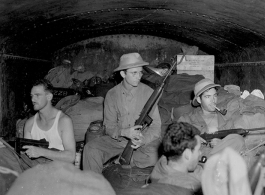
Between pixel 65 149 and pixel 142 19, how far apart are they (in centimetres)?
306

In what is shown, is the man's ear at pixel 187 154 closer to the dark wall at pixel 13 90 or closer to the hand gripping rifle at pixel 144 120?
the hand gripping rifle at pixel 144 120

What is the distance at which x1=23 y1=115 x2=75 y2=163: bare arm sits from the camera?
113 inches

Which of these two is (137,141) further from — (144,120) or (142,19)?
(142,19)

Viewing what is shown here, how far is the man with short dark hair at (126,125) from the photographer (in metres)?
3.77

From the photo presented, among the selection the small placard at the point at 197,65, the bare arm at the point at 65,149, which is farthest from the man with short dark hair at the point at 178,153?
the small placard at the point at 197,65

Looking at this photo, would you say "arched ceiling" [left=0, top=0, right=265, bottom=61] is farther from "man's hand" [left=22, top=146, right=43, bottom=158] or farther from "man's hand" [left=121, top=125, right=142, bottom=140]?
"man's hand" [left=121, top=125, right=142, bottom=140]

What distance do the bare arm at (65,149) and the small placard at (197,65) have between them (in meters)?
3.37

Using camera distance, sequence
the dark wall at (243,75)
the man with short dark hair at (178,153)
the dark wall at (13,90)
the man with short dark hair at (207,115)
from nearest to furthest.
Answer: the man with short dark hair at (178,153), the man with short dark hair at (207,115), the dark wall at (13,90), the dark wall at (243,75)

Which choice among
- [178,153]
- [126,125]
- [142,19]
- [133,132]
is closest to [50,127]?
[133,132]

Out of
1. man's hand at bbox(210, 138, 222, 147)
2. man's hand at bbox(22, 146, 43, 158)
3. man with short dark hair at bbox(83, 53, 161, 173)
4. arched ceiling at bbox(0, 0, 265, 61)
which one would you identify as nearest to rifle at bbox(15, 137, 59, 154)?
man's hand at bbox(22, 146, 43, 158)

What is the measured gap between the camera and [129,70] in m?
3.92

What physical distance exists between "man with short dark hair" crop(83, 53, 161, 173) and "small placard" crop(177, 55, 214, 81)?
2176 millimetres

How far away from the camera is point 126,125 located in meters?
4.03

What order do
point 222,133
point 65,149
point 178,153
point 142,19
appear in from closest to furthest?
point 178,153 → point 65,149 → point 222,133 → point 142,19
